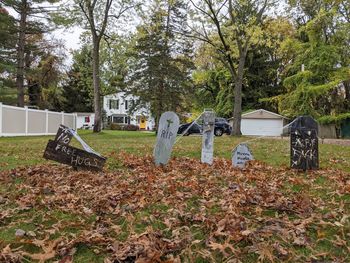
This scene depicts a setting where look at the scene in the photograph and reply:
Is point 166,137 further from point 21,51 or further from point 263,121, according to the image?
point 263,121

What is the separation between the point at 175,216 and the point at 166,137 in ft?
13.4

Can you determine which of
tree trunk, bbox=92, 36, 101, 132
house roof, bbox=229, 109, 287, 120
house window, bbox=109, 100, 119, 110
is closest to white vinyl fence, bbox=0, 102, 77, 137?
tree trunk, bbox=92, 36, 101, 132

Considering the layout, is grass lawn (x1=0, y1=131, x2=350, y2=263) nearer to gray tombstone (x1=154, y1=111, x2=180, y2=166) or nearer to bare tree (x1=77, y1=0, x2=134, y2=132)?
gray tombstone (x1=154, y1=111, x2=180, y2=166)

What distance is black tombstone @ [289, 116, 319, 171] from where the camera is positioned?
22.8 feet

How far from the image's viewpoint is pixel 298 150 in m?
6.97

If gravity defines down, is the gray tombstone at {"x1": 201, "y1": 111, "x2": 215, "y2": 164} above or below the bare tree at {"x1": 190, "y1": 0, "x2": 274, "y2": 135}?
below

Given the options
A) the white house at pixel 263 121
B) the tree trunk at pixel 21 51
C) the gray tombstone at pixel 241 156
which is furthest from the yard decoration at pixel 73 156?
the white house at pixel 263 121

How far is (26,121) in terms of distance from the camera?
2147cm

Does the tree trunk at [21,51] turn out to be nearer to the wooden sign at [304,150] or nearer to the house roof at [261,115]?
the house roof at [261,115]

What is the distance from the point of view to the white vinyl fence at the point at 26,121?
19125 mm

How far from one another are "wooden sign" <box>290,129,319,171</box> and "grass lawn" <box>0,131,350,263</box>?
37 cm

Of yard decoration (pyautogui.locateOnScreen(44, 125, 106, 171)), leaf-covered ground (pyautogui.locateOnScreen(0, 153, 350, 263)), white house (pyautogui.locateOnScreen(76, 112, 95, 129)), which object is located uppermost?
A: white house (pyautogui.locateOnScreen(76, 112, 95, 129))

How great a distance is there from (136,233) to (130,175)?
3000 mm

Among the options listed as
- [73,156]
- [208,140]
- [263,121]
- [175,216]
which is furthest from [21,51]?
[175,216]
